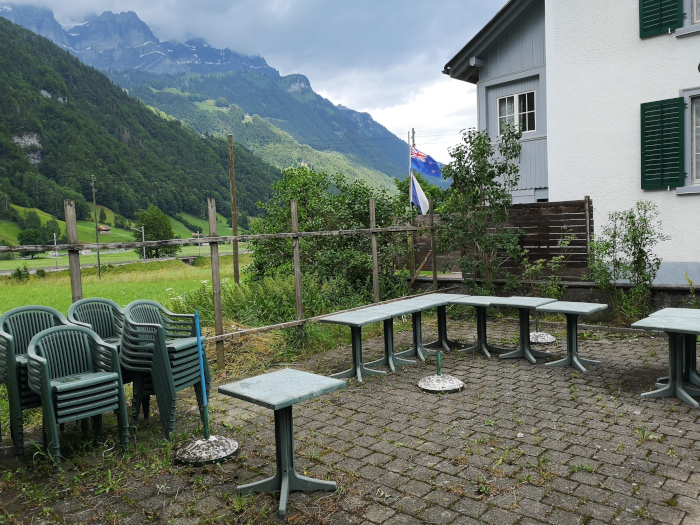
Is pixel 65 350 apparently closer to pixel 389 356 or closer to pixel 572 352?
pixel 389 356

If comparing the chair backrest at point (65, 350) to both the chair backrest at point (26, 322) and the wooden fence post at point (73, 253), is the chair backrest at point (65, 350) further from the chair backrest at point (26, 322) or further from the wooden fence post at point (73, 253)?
the wooden fence post at point (73, 253)

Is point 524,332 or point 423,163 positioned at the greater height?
point 423,163

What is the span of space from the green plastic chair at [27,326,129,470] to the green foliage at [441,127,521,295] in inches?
271

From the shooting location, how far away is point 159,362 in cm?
425

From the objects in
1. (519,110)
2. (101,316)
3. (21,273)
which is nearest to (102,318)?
(101,316)

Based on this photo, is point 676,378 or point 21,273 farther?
point 21,273

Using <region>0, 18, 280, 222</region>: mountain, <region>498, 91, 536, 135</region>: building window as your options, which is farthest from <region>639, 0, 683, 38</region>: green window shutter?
<region>0, 18, 280, 222</region>: mountain

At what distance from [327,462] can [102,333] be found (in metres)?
2.49

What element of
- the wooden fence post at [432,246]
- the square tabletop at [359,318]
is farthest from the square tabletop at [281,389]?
the wooden fence post at [432,246]

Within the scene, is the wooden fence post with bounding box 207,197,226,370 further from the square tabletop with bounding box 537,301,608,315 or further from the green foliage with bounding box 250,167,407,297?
the green foliage with bounding box 250,167,407,297

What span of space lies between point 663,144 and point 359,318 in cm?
619

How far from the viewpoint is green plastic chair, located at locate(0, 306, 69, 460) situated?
397 centimetres

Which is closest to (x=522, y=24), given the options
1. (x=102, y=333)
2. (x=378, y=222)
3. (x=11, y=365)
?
(x=378, y=222)

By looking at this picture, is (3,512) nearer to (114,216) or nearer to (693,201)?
(693,201)
